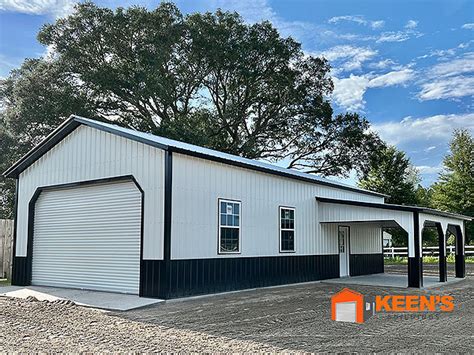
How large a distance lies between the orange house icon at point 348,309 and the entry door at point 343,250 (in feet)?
19.3

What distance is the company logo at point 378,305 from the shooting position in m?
8.66

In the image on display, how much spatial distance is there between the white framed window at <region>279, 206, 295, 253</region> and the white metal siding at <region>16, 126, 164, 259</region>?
4.60 m

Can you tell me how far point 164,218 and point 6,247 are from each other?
26.9ft

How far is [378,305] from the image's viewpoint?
1008 cm

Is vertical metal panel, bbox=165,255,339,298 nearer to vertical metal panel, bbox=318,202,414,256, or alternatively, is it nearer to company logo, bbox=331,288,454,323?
vertical metal panel, bbox=318,202,414,256

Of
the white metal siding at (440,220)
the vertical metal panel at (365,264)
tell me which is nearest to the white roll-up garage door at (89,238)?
the white metal siding at (440,220)

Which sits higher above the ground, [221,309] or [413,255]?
[413,255]

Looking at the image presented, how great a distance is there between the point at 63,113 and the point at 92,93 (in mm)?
2092

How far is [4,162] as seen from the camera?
2448 centimetres

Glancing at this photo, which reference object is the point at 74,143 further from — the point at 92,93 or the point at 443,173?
the point at 443,173

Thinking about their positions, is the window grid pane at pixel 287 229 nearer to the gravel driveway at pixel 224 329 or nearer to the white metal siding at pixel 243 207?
the white metal siding at pixel 243 207

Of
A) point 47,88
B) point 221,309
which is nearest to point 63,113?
point 47,88

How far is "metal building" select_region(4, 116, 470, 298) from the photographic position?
10.7 m

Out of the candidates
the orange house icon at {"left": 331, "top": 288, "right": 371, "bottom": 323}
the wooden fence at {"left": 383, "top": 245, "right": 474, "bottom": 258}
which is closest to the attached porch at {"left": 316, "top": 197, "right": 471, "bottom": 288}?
the orange house icon at {"left": 331, "top": 288, "right": 371, "bottom": 323}
